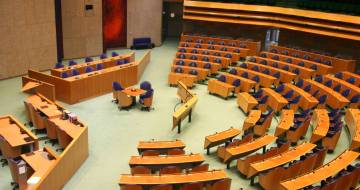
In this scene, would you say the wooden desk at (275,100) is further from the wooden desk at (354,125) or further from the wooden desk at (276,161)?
the wooden desk at (276,161)

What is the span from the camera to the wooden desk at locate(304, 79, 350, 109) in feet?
43.2

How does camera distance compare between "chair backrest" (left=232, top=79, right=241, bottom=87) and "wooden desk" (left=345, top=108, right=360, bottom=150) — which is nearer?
"wooden desk" (left=345, top=108, right=360, bottom=150)

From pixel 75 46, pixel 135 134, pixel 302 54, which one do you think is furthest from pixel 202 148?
pixel 75 46

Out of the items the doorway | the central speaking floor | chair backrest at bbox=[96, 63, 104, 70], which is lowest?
the central speaking floor

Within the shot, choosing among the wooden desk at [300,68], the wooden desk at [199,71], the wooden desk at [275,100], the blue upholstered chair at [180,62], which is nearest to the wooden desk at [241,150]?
the wooden desk at [275,100]

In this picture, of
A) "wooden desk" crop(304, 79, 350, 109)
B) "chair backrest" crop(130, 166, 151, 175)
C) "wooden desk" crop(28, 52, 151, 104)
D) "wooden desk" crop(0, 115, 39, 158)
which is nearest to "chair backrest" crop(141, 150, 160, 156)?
"chair backrest" crop(130, 166, 151, 175)

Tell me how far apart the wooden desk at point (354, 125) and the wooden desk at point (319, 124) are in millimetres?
713

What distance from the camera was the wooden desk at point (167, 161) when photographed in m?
8.95

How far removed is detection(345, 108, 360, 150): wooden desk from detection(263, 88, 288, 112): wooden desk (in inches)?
77.8

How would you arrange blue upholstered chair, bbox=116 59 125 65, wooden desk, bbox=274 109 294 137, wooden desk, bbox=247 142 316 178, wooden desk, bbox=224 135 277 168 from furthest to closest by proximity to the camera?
blue upholstered chair, bbox=116 59 125 65, wooden desk, bbox=274 109 294 137, wooden desk, bbox=224 135 277 168, wooden desk, bbox=247 142 316 178

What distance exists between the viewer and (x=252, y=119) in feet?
38.2

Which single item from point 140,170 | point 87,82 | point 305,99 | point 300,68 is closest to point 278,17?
point 300,68

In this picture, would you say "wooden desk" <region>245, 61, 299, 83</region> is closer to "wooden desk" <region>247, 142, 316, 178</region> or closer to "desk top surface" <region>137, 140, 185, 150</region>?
"wooden desk" <region>247, 142, 316, 178</region>

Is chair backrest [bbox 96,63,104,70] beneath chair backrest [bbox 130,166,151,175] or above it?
above
